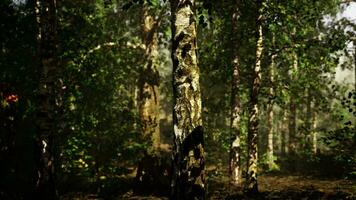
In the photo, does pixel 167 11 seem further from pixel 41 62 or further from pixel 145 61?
pixel 41 62

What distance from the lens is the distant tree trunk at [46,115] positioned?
10633 mm

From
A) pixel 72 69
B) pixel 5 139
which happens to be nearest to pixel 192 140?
pixel 5 139

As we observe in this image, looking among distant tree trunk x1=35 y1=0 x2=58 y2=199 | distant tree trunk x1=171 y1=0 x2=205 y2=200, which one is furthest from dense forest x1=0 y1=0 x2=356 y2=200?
distant tree trunk x1=171 y1=0 x2=205 y2=200

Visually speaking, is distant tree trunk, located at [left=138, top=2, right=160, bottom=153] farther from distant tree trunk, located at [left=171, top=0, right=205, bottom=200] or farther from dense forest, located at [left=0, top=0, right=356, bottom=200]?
distant tree trunk, located at [left=171, top=0, right=205, bottom=200]

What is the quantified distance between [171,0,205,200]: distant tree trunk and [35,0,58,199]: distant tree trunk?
5734mm

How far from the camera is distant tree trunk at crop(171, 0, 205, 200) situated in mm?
5766

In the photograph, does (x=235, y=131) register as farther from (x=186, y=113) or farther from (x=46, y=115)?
(x=186, y=113)

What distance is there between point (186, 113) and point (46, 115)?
6014 millimetres

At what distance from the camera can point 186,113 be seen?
236 inches

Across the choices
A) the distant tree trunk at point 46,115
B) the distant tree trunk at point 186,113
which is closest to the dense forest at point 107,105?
the distant tree trunk at point 46,115

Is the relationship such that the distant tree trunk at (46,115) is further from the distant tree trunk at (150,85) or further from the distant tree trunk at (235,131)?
the distant tree trunk at (150,85)

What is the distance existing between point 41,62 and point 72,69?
6391 mm

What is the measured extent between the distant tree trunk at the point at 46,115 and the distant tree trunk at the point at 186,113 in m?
5.73

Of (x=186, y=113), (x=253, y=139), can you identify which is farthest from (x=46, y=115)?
(x=253, y=139)
